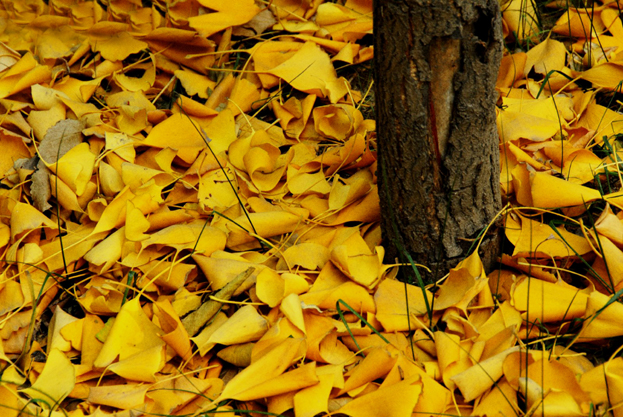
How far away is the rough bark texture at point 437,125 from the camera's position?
106 cm

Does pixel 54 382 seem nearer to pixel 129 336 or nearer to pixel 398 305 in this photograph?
pixel 129 336

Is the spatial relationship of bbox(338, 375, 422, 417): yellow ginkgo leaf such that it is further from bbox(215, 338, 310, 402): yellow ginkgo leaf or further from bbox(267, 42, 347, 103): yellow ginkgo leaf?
bbox(267, 42, 347, 103): yellow ginkgo leaf

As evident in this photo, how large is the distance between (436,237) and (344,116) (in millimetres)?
476

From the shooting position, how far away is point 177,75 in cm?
174

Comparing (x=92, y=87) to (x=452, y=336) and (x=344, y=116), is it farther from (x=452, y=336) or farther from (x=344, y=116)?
(x=452, y=336)

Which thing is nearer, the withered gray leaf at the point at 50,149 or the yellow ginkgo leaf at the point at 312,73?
the withered gray leaf at the point at 50,149

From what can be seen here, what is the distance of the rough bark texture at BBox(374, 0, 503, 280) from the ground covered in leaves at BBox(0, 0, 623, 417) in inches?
3.2

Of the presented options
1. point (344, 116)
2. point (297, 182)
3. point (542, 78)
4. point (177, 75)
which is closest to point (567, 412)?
point (297, 182)

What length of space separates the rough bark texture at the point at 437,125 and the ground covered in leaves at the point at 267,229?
0.08 metres

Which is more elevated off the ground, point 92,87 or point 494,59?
point 494,59

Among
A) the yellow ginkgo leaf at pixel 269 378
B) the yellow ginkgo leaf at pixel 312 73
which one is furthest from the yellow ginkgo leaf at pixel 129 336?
the yellow ginkgo leaf at pixel 312 73

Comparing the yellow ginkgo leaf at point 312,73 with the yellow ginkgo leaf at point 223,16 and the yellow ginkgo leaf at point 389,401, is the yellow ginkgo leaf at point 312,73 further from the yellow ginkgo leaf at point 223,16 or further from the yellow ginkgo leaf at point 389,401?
the yellow ginkgo leaf at point 389,401

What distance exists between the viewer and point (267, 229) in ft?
4.49

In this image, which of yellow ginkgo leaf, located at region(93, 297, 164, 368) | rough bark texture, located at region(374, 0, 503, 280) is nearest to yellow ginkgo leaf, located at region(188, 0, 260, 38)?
rough bark texture, located at region(374, 0, 503, 280)
